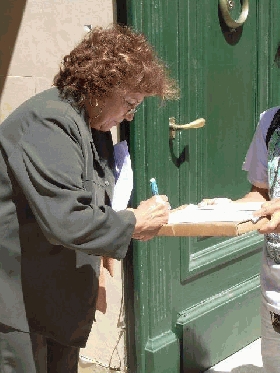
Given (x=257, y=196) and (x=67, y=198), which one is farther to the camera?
(x=257, y=196)

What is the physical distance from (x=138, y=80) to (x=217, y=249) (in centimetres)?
192

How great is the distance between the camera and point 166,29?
3.32 m

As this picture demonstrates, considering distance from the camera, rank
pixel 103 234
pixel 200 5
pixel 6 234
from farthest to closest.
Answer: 1. pixel 200 5
2. pixel 6 234
3. pixel 103 234

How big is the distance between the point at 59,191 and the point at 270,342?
1236 millimetres

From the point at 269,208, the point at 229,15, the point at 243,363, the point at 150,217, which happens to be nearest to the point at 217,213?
the point at 269,208

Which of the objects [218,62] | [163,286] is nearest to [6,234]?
[163,286]

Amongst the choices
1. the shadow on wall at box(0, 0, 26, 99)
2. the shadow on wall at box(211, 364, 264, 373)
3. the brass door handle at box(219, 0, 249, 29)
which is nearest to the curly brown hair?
the shadow on wall at box(0, 0, 26, 99)

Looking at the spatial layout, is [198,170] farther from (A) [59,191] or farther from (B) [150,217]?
(A) [59,191]

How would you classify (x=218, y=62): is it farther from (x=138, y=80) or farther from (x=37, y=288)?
(x=37, y=288)

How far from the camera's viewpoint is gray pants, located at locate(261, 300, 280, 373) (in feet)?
8.66

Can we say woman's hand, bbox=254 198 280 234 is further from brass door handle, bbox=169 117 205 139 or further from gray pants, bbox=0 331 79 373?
brass door handle, bbox=169 117 205 139

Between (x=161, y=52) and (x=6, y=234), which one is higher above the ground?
(x=161, y=52)

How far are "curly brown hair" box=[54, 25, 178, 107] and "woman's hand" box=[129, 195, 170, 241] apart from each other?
37 cm

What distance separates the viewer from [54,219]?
1899 millimetres
